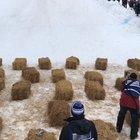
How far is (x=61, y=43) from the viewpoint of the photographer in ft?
95.8

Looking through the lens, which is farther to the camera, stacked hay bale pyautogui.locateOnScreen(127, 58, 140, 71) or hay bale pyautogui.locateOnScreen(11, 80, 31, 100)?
stacked hay bale pyautogui.locateOnScreen(127, 58, 140, 71)

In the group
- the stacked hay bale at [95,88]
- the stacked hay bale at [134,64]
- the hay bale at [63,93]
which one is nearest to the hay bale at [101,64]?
the stacked hay bale at [134,64]

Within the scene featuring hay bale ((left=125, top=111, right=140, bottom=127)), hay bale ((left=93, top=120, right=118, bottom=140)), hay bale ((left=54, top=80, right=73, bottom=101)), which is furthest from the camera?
hay bale ((left=54, top=80, right=73, bottom=101))

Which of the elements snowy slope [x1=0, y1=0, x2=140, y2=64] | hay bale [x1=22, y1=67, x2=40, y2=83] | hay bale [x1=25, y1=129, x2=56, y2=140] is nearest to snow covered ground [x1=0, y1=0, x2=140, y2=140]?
snowy slope [x1=0, y1=0, x2=140, y2=64]

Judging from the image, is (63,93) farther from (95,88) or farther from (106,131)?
(106,131)

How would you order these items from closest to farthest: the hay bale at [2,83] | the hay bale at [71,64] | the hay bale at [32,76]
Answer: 1. the hay bale at [2,83]
2. the hay bale at [32,76]
3. the hay bale at [71,64]

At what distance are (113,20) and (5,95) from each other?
1811 centimetres

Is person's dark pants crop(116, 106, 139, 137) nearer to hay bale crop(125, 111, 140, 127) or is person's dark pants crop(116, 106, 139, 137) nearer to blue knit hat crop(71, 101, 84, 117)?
hay bale crop(125, 111, 140, 127)

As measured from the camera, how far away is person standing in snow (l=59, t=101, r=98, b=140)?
9812 mm

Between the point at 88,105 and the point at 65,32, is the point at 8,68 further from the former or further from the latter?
the point at 65,32

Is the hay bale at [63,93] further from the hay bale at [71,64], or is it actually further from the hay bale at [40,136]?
the hay bale at [71,64]

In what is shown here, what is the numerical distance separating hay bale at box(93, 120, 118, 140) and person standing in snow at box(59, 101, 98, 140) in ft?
12.1

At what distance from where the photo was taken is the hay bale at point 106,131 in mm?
13672

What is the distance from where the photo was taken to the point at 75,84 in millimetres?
20078
